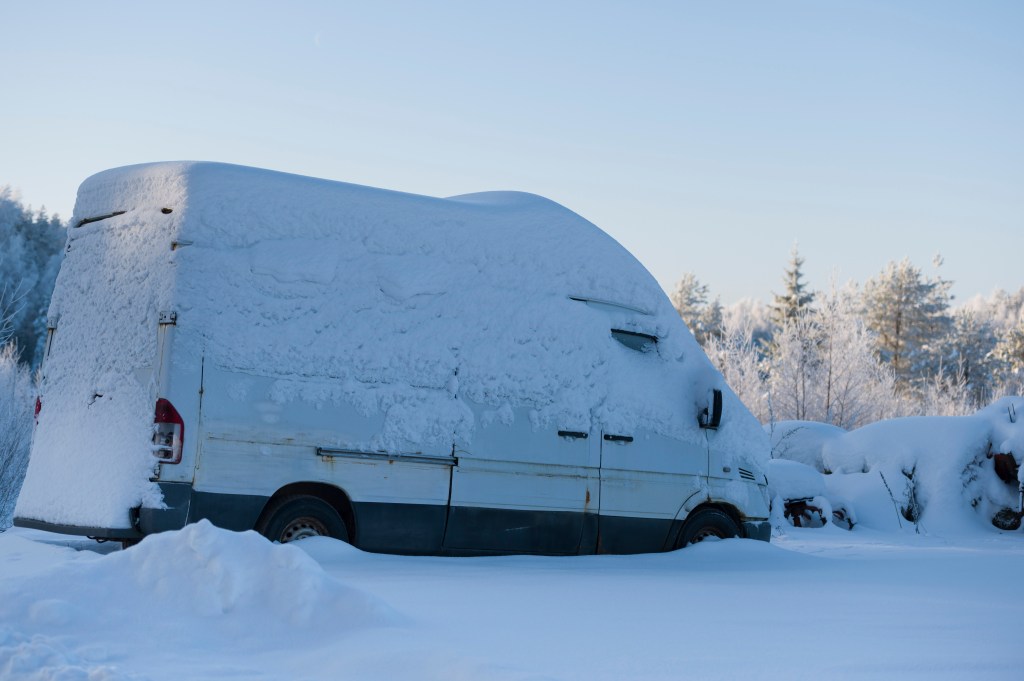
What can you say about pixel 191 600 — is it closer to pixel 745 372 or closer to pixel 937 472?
pixel 937 472

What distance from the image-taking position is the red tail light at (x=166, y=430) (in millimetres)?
6578

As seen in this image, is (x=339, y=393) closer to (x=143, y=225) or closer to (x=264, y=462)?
(x=264, y=462)

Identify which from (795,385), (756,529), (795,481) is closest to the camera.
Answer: (756,529)

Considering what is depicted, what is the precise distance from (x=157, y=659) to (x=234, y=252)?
3.50 metres

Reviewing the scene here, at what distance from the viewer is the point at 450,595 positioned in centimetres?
561

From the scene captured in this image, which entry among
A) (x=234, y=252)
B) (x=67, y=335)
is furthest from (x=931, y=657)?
(x=67, y=335)

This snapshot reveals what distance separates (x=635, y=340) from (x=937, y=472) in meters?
9.67

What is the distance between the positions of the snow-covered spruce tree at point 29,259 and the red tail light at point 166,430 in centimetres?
4359

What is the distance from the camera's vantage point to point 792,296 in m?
68.6

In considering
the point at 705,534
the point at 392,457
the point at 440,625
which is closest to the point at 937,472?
the point at 705,534

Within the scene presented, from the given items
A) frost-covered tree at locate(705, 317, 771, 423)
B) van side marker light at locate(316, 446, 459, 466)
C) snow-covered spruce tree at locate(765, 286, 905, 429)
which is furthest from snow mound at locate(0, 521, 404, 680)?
frost-covered tree at locate(705, 317, 771, 423)

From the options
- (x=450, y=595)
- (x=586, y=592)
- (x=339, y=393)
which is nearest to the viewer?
(x=450, y=595)

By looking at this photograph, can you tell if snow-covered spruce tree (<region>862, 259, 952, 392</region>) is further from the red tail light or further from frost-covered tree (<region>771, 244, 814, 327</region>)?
the red tail light

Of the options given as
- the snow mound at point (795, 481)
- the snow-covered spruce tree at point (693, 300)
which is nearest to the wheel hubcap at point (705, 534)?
the snow mound at point (795, 481)
